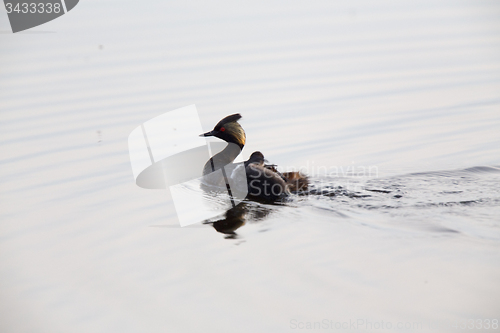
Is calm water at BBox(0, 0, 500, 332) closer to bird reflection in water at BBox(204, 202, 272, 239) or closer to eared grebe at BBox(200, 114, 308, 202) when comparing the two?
bird reflection in water at BBox(204, 202, 272, 239)

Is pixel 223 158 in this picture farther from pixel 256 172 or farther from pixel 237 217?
pixel 237 217

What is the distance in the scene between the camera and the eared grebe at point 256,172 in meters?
6.01

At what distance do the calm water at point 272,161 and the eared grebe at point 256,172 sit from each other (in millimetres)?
273

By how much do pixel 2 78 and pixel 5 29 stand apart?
2.16 metres

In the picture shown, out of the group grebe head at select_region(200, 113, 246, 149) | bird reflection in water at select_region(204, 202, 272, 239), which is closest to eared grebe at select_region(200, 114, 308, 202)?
grebe head at select_region(200, 113, 246, 149)

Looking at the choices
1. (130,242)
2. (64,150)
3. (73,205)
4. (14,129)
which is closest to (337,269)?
(130,242)

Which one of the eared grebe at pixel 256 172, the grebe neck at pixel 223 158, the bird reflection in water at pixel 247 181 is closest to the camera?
→ the bird reflection in water at pixel 247 181

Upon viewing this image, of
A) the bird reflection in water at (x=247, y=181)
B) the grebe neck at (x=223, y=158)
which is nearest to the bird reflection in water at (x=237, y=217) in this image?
the bird reflection in water at (x=247, y=181)

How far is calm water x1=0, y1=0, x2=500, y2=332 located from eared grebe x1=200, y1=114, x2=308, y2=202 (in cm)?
27

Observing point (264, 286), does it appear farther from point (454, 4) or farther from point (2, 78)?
point (454, 4)

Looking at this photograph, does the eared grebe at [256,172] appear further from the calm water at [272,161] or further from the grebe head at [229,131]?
the calm water at [272,161]

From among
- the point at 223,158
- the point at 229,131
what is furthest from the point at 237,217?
the point at 229,131

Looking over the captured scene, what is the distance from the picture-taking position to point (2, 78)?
1034 centimetres

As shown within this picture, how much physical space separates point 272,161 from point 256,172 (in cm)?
128
